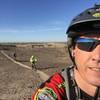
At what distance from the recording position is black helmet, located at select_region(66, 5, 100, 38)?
8.98ft

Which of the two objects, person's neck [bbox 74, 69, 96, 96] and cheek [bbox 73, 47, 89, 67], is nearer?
cheek [bbox 73, 47, 89, 67]

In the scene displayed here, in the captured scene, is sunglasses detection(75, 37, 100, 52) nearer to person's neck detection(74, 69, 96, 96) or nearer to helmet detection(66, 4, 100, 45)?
helmet detection(66, 4, 100, 45)

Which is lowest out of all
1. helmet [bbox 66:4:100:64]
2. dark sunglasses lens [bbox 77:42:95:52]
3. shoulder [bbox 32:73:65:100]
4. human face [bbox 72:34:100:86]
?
shoulder [bbox 32:73:65:100]

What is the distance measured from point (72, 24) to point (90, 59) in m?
0.36

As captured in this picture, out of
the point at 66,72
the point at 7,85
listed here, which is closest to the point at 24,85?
the point at 7,85

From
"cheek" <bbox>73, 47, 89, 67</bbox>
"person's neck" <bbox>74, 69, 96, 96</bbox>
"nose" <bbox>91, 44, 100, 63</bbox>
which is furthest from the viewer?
"person's neck" <bbox>74, 69, 96, 96</bbox>

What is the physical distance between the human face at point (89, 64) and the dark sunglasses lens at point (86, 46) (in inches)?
0.7

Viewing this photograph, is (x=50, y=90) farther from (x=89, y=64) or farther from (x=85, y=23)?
(x=85, y=23)

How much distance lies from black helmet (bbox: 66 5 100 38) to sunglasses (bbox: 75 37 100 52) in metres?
0.06

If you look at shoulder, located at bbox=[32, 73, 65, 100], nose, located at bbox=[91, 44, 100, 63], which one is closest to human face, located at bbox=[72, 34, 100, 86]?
nose, located at bbox=[91, 44, 100, 63]

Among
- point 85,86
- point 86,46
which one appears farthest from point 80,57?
point 85,86

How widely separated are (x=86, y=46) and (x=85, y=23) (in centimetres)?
20

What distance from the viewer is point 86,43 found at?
284 cm

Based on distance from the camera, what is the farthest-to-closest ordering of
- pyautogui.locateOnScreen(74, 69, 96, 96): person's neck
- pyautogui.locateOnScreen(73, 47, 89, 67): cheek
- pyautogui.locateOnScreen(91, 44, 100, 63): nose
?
pyautogui.locateOnScreen(74, 69, 96, 96): person's neck < pyautogui.locateOnScreen(73, 47, 89, 67): cheek < pyautogui.locateOnScreen(91, 44, 100, 63): nose
